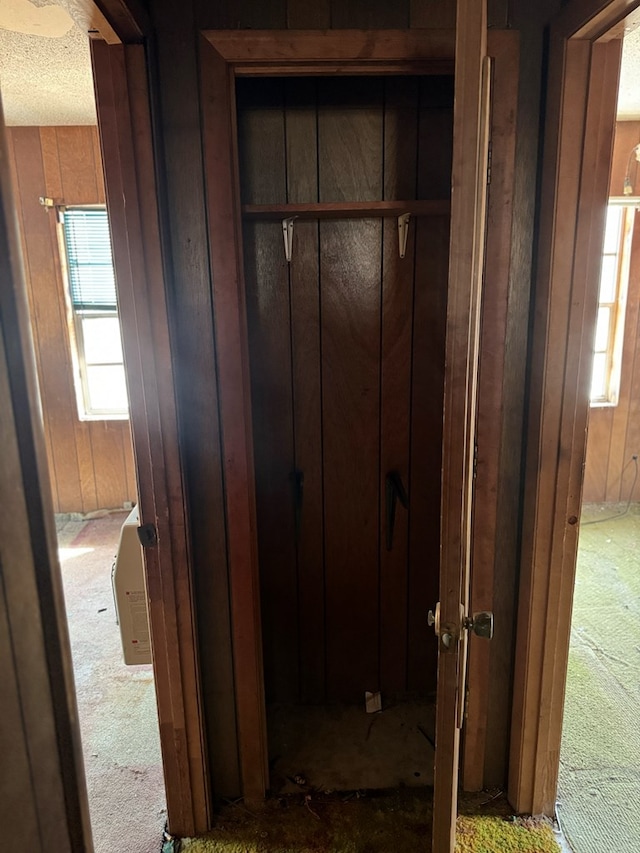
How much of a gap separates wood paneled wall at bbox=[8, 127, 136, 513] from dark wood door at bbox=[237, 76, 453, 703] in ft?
6.99

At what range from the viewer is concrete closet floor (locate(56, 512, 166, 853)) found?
5.59 feet

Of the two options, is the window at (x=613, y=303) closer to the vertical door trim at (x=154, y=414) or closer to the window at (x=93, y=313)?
the vertical door trim at (x=154, y=414)

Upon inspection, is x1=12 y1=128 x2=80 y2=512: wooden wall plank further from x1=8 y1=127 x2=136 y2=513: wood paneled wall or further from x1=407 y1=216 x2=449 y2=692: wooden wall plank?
x1=407 y1=216 x2=449 y2=692: wooden wall plank

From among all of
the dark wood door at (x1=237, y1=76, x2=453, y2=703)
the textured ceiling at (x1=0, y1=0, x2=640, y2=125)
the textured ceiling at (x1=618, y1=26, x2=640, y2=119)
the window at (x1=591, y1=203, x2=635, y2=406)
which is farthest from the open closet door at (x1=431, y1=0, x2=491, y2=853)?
the window at (x1=591, y1=203, x2=635, y2=406)

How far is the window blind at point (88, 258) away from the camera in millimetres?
3711

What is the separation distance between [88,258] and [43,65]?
Result: 1407 millimetres

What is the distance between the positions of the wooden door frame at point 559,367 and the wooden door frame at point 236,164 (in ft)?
1.04

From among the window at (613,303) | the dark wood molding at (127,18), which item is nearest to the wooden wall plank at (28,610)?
the dark wood molding at (127,18)

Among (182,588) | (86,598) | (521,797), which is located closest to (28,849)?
(182,588)

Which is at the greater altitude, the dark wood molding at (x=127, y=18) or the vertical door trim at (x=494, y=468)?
the dark wood molding at (x=127, y=18)

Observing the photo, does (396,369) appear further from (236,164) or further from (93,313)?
(93,313)

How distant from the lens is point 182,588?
152 centimetres

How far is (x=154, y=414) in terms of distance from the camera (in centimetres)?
141

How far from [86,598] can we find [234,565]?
1861mm
